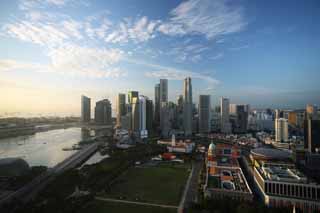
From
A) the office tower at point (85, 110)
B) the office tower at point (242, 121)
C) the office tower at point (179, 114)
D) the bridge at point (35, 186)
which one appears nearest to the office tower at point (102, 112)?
the office tower at point (85, 110)

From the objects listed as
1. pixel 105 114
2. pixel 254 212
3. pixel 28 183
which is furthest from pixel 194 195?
pixel 105 114

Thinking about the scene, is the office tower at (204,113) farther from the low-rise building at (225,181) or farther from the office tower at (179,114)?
the low-rise building at (225,181)

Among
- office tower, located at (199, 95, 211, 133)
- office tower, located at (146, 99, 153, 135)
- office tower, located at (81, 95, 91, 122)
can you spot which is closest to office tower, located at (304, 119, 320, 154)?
office tower, located at (199, 95, 211, 133)

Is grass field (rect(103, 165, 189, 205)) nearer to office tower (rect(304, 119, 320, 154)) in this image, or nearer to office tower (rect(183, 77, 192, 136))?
office tower (rect(304, 119, 320, 154))

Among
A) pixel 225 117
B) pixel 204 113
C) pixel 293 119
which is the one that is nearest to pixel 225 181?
pixel 204 113

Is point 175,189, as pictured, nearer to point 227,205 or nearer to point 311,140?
point 227,205

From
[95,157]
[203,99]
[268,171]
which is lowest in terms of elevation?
[95,157]
